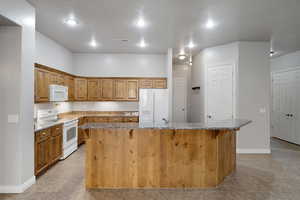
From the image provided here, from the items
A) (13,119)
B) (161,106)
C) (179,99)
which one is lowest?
(13,119)

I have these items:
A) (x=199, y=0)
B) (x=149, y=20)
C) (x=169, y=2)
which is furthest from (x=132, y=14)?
(x=199, y=0)

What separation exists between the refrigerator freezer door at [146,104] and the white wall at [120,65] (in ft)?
3.40

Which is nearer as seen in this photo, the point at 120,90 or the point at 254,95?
the point at 254,95

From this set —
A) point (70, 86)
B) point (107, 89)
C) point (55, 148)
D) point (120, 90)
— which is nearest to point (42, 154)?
point (55, 148)

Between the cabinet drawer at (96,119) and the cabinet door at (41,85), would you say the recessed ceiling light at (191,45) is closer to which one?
the cabinet drawer at (96,119)

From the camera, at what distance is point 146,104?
5539mm

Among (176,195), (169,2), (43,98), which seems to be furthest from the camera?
(43,98)

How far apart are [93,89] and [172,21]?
347 cm

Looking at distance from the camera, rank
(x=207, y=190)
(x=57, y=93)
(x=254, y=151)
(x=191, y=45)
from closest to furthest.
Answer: (x=207, y=190) → (x=57, y=93) → (x=254, y=151) → (x=191, y=45)

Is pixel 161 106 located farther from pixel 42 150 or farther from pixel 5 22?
pixel 5 22

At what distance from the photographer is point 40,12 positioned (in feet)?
10.9

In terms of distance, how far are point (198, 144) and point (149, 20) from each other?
2497 millimetres

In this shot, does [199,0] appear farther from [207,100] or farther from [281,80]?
[281,80]

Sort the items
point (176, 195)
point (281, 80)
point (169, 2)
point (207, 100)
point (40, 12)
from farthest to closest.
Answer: point (281, 80)
point (207, 100)
point (40, 12)
point (169, 2)
point (176, 195)
